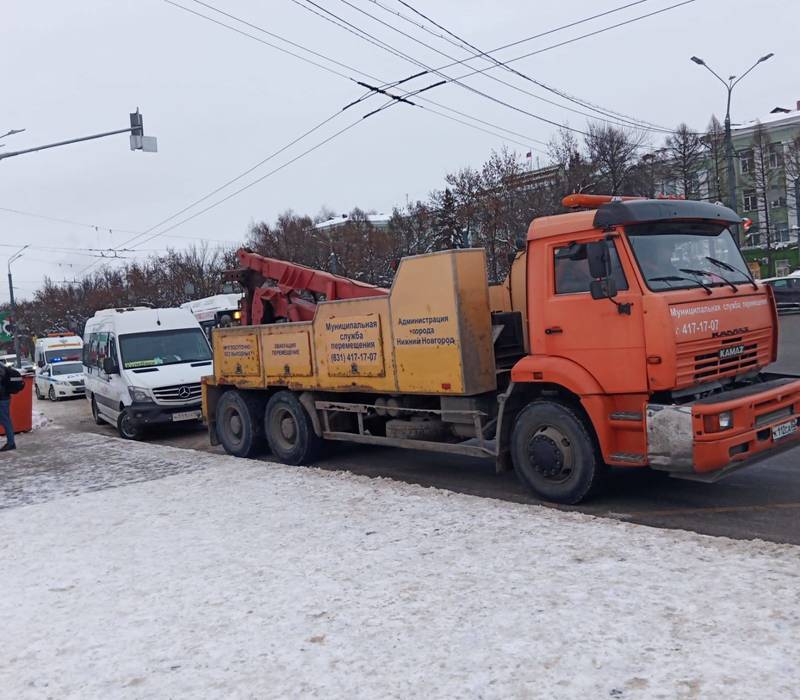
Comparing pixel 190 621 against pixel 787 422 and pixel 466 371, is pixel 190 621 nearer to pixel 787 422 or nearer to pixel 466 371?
pixel 466 371

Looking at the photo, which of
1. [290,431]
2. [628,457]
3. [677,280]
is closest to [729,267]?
[677,280]

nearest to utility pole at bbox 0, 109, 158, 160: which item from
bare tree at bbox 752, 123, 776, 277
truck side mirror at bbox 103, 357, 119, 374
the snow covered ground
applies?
truck side mirror at bbox 103, 357, 119, 374

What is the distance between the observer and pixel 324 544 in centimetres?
595

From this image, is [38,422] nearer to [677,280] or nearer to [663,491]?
[663,491]

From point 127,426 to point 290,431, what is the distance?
5510 millimetres

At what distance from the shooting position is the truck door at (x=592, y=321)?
645cm

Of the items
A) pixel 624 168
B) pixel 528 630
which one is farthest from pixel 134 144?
pixel 624 168

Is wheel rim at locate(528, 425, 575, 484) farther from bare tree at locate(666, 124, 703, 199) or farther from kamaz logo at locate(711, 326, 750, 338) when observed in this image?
bare tree at locate(666, 124, 703, 199)

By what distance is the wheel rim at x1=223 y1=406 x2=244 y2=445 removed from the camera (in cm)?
1149

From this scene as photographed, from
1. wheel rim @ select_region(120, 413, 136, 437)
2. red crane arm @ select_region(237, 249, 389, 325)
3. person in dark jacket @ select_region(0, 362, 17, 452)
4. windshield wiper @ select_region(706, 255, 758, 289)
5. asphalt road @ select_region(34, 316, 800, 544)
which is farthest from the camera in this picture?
wheel rim @ select_region(120, 413, 136, 437)

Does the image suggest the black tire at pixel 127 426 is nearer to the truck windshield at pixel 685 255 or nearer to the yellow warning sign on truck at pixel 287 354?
the yellow warning sign on truck at pixel 287 354

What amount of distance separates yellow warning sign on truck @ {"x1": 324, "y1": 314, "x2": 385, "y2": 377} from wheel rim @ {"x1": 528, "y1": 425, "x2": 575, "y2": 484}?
2262mm

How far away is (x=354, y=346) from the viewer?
9.00 meters

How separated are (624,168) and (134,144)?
24774mm
